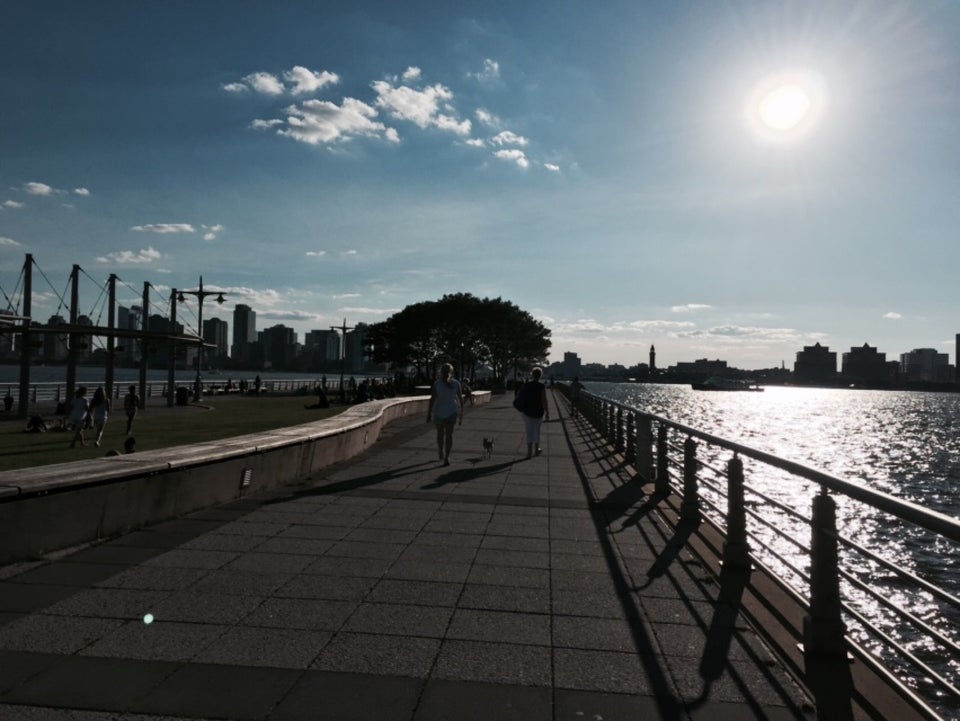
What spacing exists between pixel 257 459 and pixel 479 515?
9.27 feet

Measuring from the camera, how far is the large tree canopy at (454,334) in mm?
69562

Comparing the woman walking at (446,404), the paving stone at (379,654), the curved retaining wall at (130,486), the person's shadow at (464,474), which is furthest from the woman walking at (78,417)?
the paving stone at (379,654)

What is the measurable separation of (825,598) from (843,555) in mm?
12751

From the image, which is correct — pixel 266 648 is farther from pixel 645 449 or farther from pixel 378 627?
pixel 645 449

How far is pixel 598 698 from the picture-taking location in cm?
357

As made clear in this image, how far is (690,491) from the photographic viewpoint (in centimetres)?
815

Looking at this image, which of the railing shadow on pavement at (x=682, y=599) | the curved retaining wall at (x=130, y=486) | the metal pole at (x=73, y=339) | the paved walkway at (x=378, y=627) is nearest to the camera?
the paved walkway at (x=378, y=627)

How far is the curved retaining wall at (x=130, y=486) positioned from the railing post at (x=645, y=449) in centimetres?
500

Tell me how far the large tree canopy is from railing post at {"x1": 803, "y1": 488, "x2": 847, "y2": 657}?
64875mm

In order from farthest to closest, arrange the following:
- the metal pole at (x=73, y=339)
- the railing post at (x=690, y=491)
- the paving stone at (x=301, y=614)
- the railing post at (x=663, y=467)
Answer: the metal pole at (x=73, y=339) < the railing post at (x=663, y=467) < the railing post at (x=690, y=491) < the paving stone at (x=301, y=614)

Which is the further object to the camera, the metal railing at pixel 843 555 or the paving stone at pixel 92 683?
the metal railing at pixel 843 555

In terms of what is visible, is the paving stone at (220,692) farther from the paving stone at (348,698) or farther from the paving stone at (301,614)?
the paving stone at (301,614)

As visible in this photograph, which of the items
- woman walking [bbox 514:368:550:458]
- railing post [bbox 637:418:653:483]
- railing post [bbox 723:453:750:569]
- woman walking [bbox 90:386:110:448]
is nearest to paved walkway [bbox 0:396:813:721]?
railing post [bbox 723:453:750:569]

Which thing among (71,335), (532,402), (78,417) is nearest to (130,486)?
(532,402)
